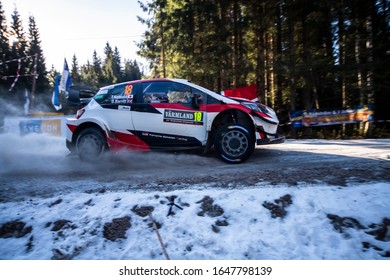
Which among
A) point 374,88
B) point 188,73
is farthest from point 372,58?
point 188,73

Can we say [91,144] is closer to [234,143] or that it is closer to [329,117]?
[234,143]

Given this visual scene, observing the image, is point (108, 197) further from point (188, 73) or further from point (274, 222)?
point (188, 73)

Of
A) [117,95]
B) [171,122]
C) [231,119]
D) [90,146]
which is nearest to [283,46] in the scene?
[231,119]

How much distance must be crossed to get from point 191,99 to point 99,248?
3.18 meters

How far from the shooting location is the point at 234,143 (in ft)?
15.2

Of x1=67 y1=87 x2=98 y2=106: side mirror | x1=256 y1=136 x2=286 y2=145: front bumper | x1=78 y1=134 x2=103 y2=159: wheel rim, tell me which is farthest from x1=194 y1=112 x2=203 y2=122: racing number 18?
x1=67 y1=87 x2=98 y2=106: side mirror

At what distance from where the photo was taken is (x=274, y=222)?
8.46 ft

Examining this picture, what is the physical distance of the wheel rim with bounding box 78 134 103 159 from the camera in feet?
16.7

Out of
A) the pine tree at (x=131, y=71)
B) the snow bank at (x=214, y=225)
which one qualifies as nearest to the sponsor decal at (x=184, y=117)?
the snow bank at (x=214, y=225)

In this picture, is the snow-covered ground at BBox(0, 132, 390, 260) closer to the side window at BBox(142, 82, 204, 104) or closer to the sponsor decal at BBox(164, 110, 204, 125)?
the sponsor decal at BBox(164, 110, 204, 125)

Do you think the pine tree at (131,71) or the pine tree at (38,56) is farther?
the pine tree at (131,71)

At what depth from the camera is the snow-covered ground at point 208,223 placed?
2271mm

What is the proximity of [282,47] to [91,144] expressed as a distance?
1492 centimetres

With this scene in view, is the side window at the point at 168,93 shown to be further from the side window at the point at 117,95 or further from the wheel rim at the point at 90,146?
the wheel rim at the point at 90,146
